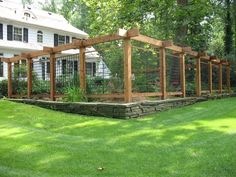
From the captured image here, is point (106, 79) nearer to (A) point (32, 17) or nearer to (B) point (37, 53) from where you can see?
(B) point (37, 53)

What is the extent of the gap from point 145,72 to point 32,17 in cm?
1947

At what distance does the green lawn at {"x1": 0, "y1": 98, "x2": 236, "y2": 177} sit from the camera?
425 cm

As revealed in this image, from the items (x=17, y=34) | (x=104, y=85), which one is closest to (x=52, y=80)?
(x=104, y=85)

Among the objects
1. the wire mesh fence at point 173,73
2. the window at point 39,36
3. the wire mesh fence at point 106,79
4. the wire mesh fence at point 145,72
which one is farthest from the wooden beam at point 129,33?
the window at point 39,36

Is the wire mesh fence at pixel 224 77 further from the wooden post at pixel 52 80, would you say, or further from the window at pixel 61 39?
the window at pixel 61 39

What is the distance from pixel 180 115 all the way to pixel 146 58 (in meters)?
→ 2.67

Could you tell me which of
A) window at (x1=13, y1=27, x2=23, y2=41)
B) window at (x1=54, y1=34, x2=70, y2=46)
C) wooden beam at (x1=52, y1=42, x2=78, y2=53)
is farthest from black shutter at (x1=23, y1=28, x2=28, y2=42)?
wooden beam at (x1=52, y1=42, x2=78, y2=53)

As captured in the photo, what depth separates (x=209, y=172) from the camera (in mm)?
4133

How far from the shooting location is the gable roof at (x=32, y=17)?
25.5m

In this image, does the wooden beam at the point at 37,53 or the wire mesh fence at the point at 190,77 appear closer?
the wooden beam at the point at 37,53

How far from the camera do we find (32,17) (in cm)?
2789

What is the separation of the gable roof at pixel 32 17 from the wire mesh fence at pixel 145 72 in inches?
608

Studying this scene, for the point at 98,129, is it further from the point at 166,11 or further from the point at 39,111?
the point at 166,11

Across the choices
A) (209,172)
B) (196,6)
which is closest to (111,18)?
(196,6)
